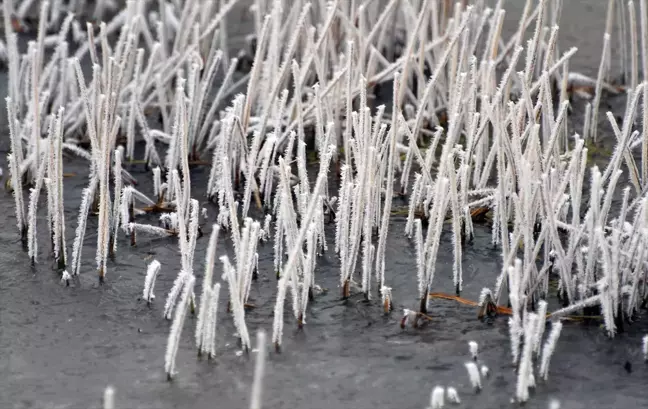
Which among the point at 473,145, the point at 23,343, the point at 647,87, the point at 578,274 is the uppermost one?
the point at 647,87

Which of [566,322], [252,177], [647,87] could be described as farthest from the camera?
[252,177]

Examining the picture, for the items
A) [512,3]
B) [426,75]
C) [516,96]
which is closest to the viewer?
[516,96]

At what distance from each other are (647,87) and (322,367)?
4.69ft

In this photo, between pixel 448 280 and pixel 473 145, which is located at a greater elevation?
pixel 473 145

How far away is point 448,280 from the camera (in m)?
3.29

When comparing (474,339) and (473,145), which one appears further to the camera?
(473,145)

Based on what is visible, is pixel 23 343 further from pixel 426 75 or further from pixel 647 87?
pixel 426 75

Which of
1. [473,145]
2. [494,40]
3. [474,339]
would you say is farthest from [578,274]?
[494,40]

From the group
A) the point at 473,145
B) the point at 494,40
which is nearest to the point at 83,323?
the point at 473,145

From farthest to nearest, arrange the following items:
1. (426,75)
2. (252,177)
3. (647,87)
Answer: (426,75) < (252,177) < (647,87)

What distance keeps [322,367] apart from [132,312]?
0.67m

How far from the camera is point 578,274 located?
2988 millimetres

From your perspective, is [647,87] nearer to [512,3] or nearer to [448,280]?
[448,280]

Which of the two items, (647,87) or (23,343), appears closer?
(23,343)
